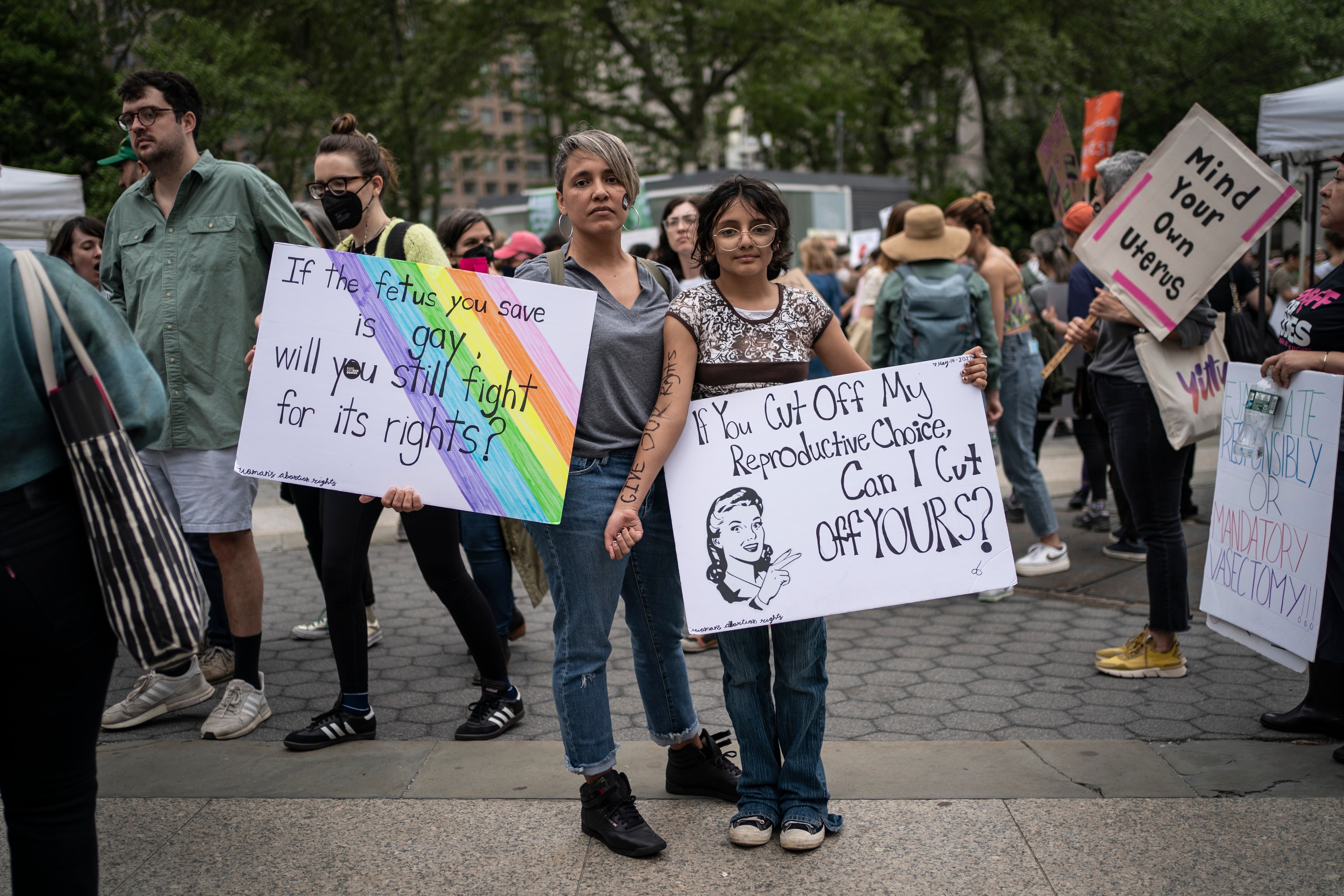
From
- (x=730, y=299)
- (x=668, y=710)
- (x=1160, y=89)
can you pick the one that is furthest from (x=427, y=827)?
(x=1160, y=89)

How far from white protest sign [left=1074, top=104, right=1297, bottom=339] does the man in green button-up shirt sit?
10.1 ft

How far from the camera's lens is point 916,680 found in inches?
179

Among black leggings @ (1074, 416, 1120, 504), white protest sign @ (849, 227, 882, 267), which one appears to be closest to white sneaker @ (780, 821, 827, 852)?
black leggings @ (1074, 416, 1120, 504)

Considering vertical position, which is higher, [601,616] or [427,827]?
[601,616]

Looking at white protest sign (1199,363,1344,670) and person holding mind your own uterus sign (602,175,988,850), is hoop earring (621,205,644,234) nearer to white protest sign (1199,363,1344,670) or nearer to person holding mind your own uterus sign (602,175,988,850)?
person holding mind your own uterus sign (602,175,988,850)

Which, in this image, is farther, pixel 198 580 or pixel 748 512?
pixel 748 512

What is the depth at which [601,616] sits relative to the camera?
2951 millimetres

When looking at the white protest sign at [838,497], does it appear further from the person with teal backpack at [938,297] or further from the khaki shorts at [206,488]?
the person with teal backpack at [938,297]

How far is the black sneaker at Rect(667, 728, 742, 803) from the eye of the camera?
3.31 meters

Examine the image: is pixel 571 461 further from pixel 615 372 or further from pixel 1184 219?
pixel 1184 219

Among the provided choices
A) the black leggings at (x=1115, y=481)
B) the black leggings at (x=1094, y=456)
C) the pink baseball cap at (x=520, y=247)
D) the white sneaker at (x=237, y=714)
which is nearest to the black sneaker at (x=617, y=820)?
Result: the white sneaker at (x=237, y=714)

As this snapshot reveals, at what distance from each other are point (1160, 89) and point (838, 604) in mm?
28300

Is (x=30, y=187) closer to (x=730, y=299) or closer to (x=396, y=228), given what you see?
(x=396, y=228)

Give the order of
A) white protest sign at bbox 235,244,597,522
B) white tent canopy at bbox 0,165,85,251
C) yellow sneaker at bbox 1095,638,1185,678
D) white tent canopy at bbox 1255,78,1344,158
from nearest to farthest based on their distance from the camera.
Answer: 1. white protest sign at bbox 235,244,597,522
2. yellow sneaker at bbox 1095,638,1185,678
3. white tent canopy at bbox 1255,78,1344,158
4. white tent canopy at bbox 0,165,85,251
